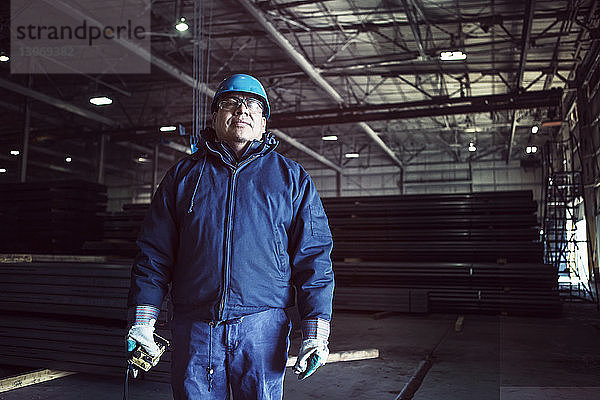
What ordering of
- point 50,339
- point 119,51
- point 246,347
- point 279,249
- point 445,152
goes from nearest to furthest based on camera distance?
point 246,347
point 279,249
point 50,339
point 119,51
point 445,152

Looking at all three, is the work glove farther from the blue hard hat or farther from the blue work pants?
the blue hard hat

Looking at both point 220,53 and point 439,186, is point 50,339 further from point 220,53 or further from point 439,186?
point 439,186

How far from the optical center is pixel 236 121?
2238mm

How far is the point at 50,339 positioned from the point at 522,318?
23.6ft

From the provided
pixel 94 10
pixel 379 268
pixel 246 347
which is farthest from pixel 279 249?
pixel 94 10

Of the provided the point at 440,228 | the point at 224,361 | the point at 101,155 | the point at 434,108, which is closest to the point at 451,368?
the point at 224,361

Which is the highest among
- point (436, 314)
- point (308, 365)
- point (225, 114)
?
point (225, 114)

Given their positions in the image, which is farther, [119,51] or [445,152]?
[445,152]

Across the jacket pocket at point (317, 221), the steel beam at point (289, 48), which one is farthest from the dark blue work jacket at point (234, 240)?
the steel beam at point (289, 48)

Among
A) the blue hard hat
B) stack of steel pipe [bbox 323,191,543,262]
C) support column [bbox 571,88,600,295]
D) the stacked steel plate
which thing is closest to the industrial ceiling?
support column [bbox 571,88,600,295]

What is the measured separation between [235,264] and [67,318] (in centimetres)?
Answer: 336

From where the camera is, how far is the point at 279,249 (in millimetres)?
2125

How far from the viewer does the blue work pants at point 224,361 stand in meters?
1.99

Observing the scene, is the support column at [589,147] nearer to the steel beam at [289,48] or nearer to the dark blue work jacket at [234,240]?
the steel beam at [289,48]
